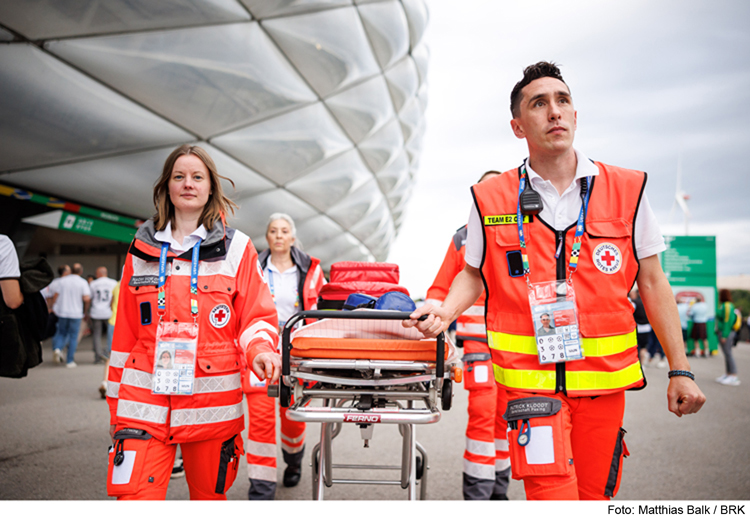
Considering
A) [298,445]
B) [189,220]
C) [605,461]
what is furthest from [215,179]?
[298,445]

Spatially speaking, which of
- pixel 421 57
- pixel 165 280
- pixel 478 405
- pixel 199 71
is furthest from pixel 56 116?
pixel 421 57

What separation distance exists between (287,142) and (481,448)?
20.4 ft

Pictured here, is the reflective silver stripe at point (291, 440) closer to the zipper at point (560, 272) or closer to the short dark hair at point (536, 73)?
the zipper at point (560, 272)

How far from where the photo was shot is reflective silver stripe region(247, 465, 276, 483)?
2834mm

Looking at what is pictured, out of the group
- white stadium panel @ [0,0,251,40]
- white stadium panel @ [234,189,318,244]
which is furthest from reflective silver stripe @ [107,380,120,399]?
white stadium panel @ [234,189,318,244]

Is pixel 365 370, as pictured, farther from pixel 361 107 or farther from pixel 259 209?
pixel 361 107

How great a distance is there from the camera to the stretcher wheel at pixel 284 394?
1693mm

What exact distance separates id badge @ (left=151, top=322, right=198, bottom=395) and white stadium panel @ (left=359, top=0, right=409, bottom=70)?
7752mm

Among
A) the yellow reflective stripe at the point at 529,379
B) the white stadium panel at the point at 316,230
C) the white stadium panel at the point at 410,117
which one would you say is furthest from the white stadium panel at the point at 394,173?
the yellow reflective stripe at the point at 529,379

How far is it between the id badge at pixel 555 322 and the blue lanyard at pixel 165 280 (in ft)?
4.10

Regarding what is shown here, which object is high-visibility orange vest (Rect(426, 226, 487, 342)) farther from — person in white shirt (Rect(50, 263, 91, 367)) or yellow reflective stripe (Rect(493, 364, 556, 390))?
person in white shirt (Rect(50, 263, 91, 367))

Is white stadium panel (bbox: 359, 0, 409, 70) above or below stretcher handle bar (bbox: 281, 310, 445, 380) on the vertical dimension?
above

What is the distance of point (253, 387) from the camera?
3.01 metres

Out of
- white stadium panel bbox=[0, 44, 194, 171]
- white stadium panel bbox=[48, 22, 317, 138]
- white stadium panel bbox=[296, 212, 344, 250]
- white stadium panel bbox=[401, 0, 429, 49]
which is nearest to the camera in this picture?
white stadium panel bbox=[0, 44, 194, 171]
